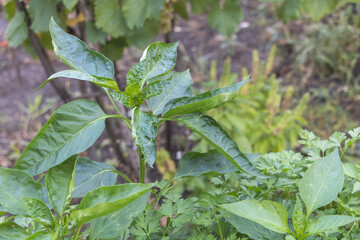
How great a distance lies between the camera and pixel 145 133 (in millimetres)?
717

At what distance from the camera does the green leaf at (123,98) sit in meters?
0.76

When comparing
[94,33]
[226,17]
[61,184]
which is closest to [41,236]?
[61,184]

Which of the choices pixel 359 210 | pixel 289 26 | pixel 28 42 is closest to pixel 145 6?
pixel 28 42

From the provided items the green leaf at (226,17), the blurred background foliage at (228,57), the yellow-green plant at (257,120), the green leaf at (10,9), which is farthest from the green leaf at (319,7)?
the green leaf at (10,9)

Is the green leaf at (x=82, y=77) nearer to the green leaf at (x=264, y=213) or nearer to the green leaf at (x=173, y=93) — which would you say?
the green leaf at (x=173, y=93)

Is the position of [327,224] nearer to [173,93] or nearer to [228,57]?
[173,93]

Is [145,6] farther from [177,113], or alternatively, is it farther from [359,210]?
[359,210]

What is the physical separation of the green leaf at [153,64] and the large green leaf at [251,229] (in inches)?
13.7

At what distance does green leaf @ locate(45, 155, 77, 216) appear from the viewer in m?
0.70

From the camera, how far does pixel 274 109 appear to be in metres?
2.43

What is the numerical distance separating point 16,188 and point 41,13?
1183 mm

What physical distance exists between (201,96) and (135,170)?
140 centimetres

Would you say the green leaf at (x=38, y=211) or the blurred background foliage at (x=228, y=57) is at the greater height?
the green leaf at (x=38, y=211)

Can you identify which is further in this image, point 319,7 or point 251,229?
point 319,7
